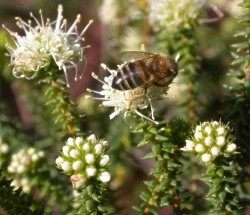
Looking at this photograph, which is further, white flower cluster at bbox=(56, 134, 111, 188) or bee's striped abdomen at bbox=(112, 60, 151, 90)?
bee's striped abdomen at bbox=(112, 60, 151, 90)

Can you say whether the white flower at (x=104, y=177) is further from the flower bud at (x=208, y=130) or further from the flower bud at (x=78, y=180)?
the flower bud at (x=208, y=130)

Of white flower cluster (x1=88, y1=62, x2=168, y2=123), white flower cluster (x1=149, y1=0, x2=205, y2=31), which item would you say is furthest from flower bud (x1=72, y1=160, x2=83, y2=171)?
white flower cluster (x1=149, y1=0, x2=205, y2=31)

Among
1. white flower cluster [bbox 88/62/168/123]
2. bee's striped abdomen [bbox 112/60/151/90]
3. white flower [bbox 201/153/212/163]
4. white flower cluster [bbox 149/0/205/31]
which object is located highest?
white flower cluster [bbox 149/0/205/31]

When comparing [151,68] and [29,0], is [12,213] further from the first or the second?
[29,0]

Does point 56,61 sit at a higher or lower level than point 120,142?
higher

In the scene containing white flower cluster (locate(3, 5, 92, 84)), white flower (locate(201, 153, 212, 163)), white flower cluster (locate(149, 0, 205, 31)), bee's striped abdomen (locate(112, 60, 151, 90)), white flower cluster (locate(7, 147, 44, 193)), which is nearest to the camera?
white flower (locate(201, 153, 212, 163))

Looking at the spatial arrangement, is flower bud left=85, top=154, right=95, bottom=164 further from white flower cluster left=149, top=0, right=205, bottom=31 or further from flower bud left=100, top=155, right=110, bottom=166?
white flower cluster left=149, top=0, right=205, bottom=31

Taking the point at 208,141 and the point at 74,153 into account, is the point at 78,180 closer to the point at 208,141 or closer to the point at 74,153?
the point at 74,153

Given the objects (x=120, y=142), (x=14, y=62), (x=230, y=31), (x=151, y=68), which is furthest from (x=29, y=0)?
(x=151, y=68)
